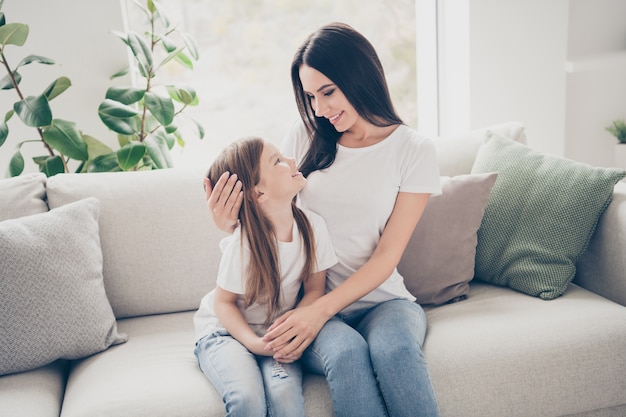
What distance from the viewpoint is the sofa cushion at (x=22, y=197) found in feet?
5.49

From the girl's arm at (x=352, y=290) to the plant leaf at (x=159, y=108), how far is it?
3.26ft

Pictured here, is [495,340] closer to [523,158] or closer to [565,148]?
[523,158]

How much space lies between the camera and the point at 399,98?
295cm

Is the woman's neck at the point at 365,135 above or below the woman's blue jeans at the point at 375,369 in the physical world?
above

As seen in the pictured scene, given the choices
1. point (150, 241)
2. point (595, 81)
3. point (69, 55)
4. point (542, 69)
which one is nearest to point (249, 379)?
point (150, 241)

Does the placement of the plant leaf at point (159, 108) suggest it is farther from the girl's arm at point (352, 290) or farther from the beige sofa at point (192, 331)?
the girl's arm at point (352, 290)

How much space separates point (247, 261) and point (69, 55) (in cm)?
137

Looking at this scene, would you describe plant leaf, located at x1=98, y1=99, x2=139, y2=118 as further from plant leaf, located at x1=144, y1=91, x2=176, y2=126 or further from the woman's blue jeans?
the woman's blue jeans

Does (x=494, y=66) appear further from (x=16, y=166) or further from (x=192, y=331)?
(x=16, y=166)

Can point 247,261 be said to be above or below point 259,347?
above

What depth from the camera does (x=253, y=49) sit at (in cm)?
271

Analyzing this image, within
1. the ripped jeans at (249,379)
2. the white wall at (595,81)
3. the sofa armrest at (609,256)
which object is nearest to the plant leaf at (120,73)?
the ripped jeans at (249,379)

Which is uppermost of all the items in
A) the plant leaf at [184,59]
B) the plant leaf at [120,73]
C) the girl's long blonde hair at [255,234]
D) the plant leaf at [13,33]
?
the plant leaf at [13,33]

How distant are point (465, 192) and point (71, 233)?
1.11 m
